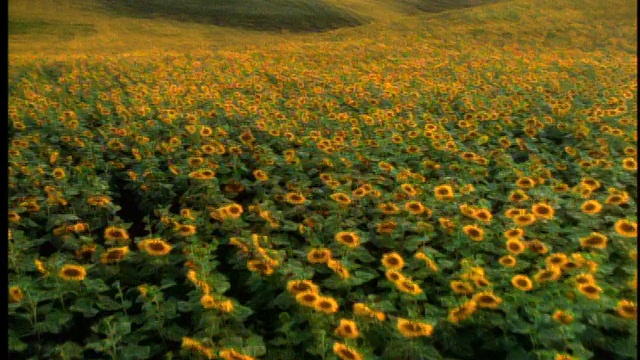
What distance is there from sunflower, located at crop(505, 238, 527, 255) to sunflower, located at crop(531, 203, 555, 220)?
0.42m

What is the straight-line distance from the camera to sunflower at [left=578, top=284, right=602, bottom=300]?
293 cm

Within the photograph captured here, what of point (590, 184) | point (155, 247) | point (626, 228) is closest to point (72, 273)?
point (155, 247)

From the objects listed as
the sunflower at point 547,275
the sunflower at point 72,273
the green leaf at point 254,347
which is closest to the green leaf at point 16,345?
the sunflower at point 72,273

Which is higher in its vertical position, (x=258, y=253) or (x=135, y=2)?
(x=258, y=253)

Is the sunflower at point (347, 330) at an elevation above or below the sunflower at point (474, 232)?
below

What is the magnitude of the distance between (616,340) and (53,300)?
333 cm

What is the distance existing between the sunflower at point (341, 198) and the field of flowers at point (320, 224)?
2cm

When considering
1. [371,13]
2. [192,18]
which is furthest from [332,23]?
[192,18]

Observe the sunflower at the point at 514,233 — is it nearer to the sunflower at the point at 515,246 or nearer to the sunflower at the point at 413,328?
the sunflower at the point at 515,246

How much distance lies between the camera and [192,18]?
26.8m

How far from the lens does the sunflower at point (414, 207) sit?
4156 millimetres

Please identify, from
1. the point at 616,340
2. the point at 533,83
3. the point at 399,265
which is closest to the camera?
the point at 616,340

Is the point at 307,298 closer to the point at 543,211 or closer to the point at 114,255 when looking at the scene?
the point at 114,255

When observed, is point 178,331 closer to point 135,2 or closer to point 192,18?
point 192,18
